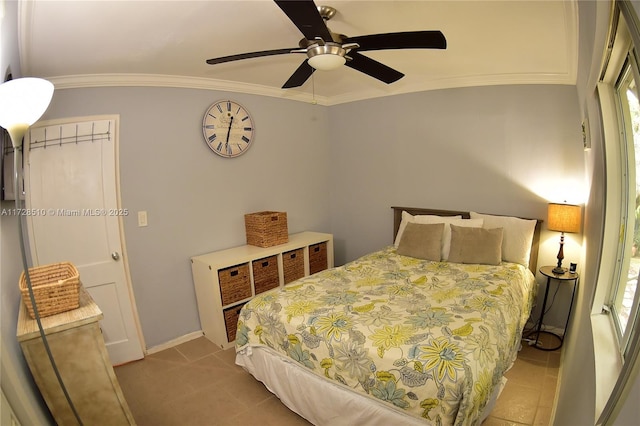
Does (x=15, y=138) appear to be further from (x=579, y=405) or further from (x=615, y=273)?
(x=615, y=273)

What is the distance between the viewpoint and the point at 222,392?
2.27 meters

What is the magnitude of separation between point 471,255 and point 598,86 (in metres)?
1.65

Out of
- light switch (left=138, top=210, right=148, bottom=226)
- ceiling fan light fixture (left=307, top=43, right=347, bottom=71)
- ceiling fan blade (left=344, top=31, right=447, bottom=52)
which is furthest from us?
light switch (left=138, top=210, right=148, bottom=226)

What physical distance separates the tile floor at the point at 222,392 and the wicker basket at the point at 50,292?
106cm

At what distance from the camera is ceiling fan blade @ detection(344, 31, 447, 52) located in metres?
1.43

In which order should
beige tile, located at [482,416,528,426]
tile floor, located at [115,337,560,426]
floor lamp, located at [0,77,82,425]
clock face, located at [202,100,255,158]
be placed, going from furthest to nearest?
clock face, located at [202,100,255,158] → tile floor, located at [115,337,560,426] → beige tile, located at [482,416,528,426] → floor lamp, located at [0,77,82,425]

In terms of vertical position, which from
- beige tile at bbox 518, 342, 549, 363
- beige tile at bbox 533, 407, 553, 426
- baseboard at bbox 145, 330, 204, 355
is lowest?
beige tile at bbox 533, 407, 553, 426

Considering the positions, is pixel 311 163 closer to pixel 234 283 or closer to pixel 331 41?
pixel 234 283

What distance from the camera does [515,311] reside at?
216 cm

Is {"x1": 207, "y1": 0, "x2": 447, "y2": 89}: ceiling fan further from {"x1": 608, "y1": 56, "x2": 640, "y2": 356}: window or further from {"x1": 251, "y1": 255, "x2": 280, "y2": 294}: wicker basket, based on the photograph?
{"x1": 251, "y1": 255, "x2": 280, "y2": 294}: wicker basket

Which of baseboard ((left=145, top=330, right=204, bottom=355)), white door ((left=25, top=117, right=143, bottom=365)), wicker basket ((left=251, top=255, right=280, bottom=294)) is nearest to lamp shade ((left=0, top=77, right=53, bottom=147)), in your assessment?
white door ((left=25, top=117, right=143, bottom=365))

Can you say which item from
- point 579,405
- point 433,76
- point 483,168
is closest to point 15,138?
point 579,405

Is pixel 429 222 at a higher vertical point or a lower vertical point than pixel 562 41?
lower

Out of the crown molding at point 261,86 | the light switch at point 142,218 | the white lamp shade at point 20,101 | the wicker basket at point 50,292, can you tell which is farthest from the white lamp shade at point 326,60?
the light switch at point 142,218
